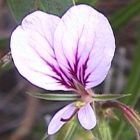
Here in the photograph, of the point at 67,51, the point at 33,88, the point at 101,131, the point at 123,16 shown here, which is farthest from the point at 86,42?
the point at 33,88

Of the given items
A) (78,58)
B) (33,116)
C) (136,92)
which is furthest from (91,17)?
(33,116)

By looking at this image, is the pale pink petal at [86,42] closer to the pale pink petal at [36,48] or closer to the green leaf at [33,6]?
the pale pink petal at [36,48]

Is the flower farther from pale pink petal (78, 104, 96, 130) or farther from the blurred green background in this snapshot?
the blurred green background

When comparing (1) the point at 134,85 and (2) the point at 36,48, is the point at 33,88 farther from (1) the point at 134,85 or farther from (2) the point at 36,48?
(2) the point at 36,48

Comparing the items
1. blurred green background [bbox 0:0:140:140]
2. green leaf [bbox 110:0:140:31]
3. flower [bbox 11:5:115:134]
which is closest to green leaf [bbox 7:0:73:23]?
flower [bbox 11:5:115:134]

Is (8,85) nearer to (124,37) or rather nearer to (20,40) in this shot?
(124,37)

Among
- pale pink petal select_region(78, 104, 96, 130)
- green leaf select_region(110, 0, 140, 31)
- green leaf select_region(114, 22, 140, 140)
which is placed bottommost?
green leaf select_region(114, 22, 140, 140)

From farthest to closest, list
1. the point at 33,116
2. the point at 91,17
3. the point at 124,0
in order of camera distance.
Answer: the point at 124,0, the point at 33,116, the point at 91,17
